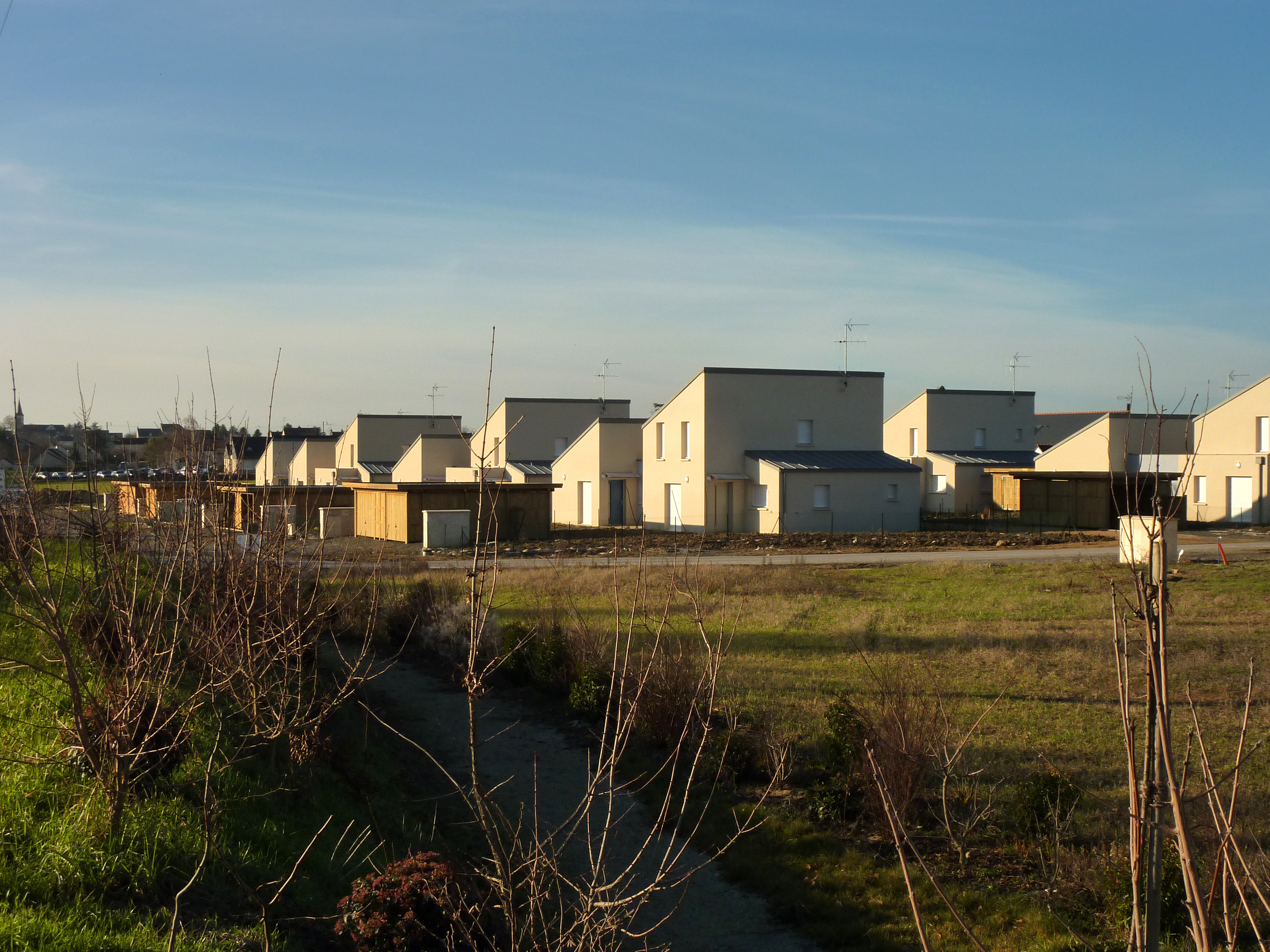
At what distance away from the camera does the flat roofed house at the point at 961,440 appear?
48.2m

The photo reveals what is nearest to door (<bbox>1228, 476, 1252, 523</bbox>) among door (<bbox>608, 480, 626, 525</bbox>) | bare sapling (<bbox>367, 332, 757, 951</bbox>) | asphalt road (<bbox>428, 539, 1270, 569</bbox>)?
asphalt road (<bbox>428, 539, 1270, 569</bbox>)

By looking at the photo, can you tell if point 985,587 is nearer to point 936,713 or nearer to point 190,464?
point 936,713

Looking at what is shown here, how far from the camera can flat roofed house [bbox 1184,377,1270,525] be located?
3806cm

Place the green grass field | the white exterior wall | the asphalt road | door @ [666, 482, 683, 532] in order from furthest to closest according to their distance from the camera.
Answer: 1. door @ [666, 482, 683, 532]
2. the white exterior wall
3. the asphalt road
4. the green grass field

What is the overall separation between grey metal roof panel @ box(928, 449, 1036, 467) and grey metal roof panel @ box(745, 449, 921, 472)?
9587mm

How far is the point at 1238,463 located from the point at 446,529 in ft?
99.8

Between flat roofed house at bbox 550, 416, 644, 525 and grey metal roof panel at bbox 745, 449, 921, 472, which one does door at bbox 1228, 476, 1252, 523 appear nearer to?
grey metal roof panel at bbox 745, 449, 921, 472

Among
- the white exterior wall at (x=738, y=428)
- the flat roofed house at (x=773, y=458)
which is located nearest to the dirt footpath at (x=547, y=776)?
the flat roofed house at (x=773, y=458)

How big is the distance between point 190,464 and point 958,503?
44.6m

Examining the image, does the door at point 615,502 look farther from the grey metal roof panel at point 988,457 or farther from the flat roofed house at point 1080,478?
the flat roofed house at point 1080,478

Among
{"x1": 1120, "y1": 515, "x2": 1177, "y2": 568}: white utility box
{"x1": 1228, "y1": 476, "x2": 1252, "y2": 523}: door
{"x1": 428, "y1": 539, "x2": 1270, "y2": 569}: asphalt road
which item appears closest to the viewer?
{"x1": 1120, "y1": 515, "x2": 1177, "y2": 568}: white utility box

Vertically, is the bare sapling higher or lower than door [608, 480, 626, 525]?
lower

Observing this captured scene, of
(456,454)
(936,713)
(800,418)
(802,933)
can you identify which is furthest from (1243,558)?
(456,454)

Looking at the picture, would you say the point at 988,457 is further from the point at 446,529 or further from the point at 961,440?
the point at 446,529
